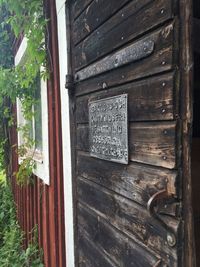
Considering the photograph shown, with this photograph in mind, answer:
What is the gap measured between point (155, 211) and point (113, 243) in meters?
0.54

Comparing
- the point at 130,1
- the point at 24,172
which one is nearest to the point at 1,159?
the point at 24,172

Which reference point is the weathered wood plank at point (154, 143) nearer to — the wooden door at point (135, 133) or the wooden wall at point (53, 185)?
the wooden door at point (135, 133)

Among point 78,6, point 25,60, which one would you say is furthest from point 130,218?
point 25,60

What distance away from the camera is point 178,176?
1.19 meters

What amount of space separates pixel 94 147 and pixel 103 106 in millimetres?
268

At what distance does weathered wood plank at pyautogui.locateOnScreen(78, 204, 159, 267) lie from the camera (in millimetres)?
1440

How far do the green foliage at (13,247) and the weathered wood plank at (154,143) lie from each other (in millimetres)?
2716

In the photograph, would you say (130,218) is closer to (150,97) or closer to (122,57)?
(150,97)

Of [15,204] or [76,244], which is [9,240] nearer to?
[15,204]

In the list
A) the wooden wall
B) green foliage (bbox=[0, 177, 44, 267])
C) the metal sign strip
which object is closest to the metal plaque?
the metal sign strip

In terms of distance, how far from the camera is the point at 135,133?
146 centimetres

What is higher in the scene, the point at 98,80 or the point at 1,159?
the point at 98,80

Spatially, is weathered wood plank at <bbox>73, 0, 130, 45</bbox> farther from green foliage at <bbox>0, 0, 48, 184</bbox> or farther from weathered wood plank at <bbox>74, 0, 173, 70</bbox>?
green foliage at <bbox>0, 0, 48, 184</bbox>

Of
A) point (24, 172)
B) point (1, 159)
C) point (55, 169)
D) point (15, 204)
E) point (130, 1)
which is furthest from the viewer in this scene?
point (1, 159)
